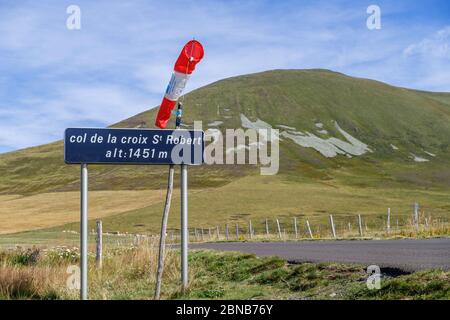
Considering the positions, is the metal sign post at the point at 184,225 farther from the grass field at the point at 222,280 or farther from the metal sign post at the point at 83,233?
the metal sign post at the point at 83,233

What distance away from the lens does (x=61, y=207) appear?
101500 mm

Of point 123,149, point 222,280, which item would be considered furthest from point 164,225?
point 222,280

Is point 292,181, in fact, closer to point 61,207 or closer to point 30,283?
point 61,207

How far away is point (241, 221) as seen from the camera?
2950 inches

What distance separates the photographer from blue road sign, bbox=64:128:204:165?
11930 mm

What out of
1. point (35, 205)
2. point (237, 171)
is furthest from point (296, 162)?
point (35, 205)

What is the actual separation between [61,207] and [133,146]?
9225 cm

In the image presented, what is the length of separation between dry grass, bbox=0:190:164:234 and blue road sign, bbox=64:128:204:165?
63.1 metres

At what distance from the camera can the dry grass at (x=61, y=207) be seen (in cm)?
8244

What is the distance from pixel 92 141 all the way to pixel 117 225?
6530 cm

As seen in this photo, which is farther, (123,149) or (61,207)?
(61,207)

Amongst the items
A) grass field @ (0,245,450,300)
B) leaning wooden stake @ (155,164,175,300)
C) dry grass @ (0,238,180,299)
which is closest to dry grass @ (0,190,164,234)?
dry grass @ (0,238,180,299)

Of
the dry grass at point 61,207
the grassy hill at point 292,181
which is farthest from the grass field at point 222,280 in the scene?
the dry grass at point 61,207
